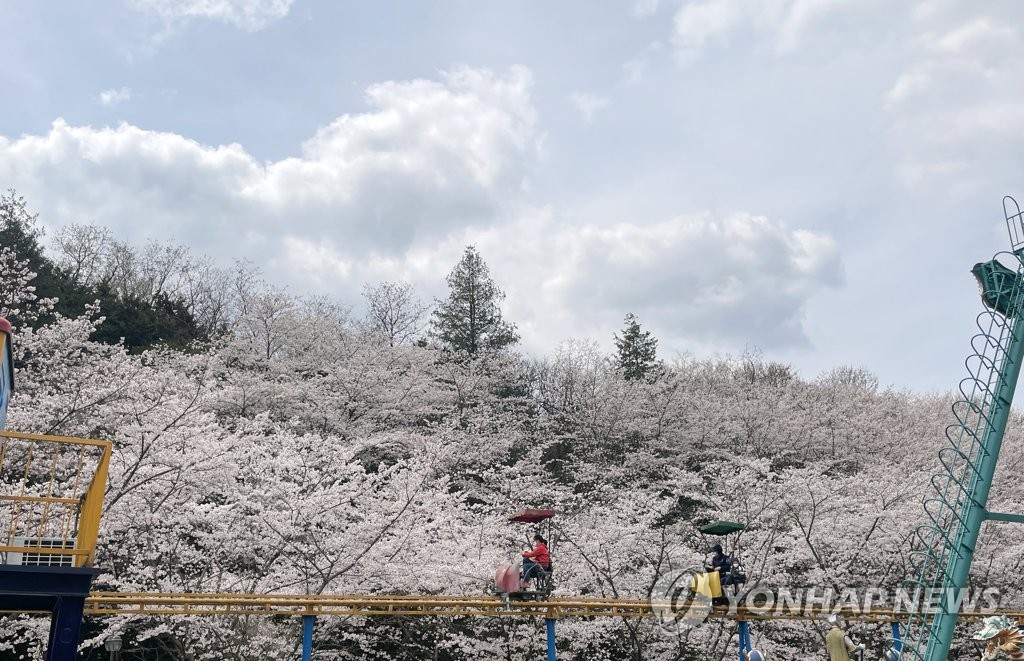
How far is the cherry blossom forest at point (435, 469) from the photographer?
16.9m

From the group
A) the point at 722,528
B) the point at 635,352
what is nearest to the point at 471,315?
the point at 635,352

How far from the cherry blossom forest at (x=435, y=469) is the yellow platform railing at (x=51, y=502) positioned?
106 centimetres

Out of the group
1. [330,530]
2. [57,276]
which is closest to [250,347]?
[57,276]

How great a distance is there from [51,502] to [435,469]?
54.2 feet

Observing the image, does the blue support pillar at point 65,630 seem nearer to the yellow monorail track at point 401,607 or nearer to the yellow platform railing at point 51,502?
the yellow platform railing at point 51,502

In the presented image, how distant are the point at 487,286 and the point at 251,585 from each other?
103 ft

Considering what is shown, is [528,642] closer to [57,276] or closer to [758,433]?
[758,433]

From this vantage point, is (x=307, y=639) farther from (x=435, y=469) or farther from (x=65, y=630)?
(x=435, y=469)

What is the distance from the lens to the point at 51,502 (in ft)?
30.8

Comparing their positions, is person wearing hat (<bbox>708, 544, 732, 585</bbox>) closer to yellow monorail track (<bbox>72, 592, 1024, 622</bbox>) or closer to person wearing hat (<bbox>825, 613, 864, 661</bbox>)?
yellow monorail track (<bbox>72, 592, 1024, 622</bbox>)

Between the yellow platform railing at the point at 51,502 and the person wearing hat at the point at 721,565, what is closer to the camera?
the yellow platform railing at the point at 51,502

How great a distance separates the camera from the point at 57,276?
3906cm

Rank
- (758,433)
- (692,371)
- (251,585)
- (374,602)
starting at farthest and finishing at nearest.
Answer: (692,371), (758,433), (251,585), (374,602)

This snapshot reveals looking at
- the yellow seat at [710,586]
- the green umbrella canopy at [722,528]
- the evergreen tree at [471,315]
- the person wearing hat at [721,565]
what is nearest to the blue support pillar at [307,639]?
the yellow seat at [710,586]
